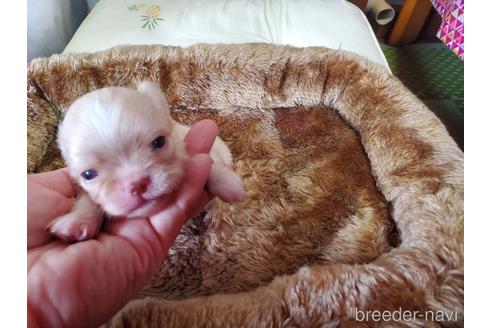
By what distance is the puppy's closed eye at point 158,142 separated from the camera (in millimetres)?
974

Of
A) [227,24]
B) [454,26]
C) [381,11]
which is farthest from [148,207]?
[381,11]

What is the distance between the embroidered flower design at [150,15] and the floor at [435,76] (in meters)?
1.72

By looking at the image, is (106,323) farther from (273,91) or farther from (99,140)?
(273,91)

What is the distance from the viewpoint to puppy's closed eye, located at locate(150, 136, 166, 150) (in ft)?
3.20

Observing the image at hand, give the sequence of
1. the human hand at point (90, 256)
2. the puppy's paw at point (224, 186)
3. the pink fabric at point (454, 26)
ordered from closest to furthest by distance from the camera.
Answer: the human hand at point (90, 256), the puppy's paw at point (224, 186), the pink fabric at point (454, 26)

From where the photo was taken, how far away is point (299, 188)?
60.7 inches

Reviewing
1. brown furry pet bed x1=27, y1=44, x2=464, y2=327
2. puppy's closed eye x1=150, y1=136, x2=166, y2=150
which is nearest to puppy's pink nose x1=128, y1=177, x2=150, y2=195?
puppy's closed eye x1=150, y1=136, x2=166, y2=150

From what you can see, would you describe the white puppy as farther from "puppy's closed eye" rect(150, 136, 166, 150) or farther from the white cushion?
the white cushion

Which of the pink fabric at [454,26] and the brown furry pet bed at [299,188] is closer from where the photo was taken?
the brown furry pet bed at [299,188]

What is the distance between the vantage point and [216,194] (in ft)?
4.06

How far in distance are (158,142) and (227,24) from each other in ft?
5.00

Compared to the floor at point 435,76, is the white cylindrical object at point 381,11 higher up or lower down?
higher up

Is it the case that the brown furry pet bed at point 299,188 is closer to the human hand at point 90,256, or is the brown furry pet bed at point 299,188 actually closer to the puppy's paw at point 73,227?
the human hand at point 90,256

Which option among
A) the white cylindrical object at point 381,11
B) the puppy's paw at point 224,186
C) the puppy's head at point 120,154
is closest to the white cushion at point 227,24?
the white cylindrical object at point 381,11
